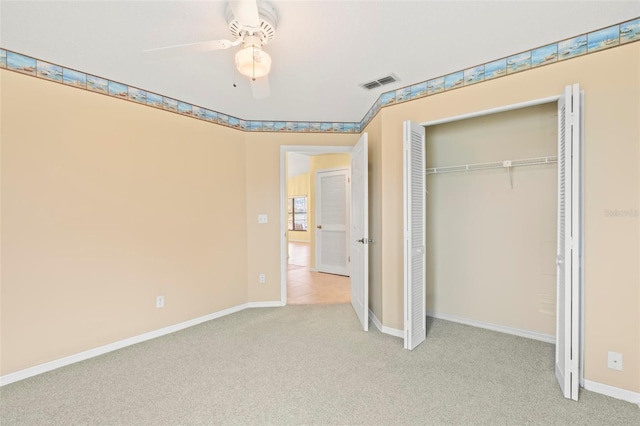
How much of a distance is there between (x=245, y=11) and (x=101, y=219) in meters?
2.30

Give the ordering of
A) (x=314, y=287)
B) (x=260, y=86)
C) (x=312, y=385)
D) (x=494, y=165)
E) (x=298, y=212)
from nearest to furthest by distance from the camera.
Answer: (x=260, y=86) → (x=312, y=385) → (x=494, y=165) → (x=314, y=287) → (x=298, y=212)

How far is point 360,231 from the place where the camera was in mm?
3285

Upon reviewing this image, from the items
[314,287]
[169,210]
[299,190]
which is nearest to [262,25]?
[169,210]

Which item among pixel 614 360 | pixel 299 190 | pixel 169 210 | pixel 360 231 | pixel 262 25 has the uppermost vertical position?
pixel 262 25

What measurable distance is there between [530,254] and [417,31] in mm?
2338

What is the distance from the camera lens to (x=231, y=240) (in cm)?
366

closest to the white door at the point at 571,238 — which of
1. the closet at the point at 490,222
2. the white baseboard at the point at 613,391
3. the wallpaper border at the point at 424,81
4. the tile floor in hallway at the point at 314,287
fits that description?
the closet at the point at 490,222

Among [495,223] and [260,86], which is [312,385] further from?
[495,223]

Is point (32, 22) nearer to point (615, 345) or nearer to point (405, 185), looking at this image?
point (405, 185)

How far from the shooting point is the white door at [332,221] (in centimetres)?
571

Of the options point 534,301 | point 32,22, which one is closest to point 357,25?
point 32,22

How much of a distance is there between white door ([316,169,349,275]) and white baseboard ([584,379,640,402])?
390cm

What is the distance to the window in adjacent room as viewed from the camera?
12.0m

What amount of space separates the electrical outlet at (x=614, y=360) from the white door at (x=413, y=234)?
50.5 inches
